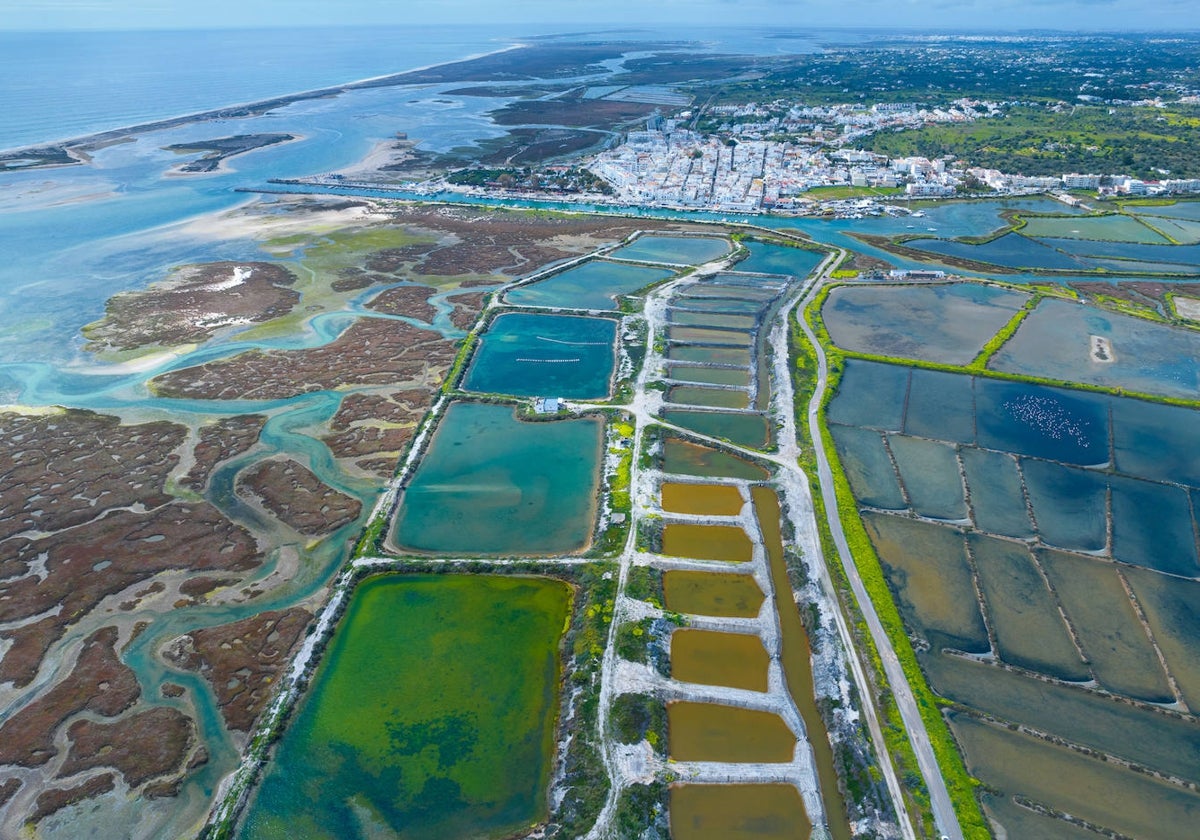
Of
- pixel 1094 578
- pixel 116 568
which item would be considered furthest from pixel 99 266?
pixel 1094 578

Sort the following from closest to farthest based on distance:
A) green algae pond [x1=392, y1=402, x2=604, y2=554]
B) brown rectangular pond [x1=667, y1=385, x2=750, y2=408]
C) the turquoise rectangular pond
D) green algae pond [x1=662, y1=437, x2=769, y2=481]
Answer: green algae pond [x1=392, y1=402, x2=604, y2=554] → green algae pond [x1=662, y1=437, x2=769, y2=481] → brown rectangular pond [x1=667, y1=385, x2=750, y2=408] → the turquoise rectangular pond

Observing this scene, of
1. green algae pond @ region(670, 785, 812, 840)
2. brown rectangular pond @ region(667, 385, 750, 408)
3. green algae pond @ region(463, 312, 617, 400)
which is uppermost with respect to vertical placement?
green algae pond @ region(463, 312, 617, 400)

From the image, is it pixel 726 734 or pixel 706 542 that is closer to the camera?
pixel 726 734

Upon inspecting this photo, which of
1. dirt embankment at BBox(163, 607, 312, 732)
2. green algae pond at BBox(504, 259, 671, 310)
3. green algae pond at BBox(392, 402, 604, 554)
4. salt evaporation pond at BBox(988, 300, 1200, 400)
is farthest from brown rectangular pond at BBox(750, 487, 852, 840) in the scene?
green algae pond at BBox(504, 259, 671, 310)

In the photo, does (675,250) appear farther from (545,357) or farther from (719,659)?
(719,659)

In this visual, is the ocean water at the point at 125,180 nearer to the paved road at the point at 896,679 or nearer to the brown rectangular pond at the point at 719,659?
the brown rectangular pond at the point at 719,659

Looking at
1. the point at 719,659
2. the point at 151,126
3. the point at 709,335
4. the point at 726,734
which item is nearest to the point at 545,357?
the point at 709,335

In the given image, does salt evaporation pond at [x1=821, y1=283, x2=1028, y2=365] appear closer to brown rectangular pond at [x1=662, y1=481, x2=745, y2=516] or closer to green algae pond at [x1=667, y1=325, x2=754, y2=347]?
green algae pond at [x1=667, y1=325, x2=754, y2=347]
